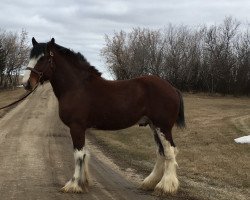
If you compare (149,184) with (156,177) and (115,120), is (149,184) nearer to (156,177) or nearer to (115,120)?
(156,177)

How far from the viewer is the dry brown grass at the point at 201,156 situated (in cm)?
883

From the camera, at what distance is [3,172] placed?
9.39m

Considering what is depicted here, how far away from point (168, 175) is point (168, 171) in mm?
74

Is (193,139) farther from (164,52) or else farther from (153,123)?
(164,52)

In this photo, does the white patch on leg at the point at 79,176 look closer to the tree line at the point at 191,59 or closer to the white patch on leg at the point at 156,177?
the white patch on leg at the point at 156,177

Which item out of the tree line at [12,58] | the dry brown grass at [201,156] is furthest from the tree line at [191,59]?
the dry brown grass at [201,156]

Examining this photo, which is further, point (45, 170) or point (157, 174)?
point (45, 170)

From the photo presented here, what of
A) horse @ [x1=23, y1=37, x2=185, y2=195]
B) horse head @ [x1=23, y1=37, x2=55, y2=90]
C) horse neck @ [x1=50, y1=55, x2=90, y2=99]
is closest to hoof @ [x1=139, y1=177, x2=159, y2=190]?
horse @ [x1=23, y1=37, x2=185, y2=195]

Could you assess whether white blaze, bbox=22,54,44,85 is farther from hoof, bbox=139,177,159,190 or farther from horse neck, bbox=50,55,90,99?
hoof, bbox=139,177,159,190

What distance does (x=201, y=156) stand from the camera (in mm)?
13055

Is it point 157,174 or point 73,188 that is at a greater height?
point 157,174

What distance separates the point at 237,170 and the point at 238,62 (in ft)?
185

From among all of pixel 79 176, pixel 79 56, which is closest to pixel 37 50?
pixel 79 56

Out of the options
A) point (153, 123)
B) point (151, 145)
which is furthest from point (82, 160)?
point (151, 145)
